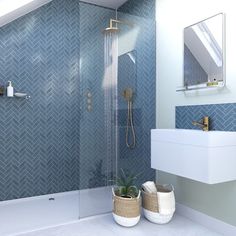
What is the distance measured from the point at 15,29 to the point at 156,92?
1868 mm

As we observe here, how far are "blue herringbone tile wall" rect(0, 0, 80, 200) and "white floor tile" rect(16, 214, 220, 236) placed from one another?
102 cm

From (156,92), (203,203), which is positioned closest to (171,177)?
(203,203)

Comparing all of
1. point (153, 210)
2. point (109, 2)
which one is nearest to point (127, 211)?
point (153, 210)

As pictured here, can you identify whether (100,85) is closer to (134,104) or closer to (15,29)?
(134,104)

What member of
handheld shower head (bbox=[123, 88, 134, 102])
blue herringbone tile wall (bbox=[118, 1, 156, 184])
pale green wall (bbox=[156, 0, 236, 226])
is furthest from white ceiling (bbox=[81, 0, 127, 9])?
handheld shower head (bbox=[123, 88, 134, 102])

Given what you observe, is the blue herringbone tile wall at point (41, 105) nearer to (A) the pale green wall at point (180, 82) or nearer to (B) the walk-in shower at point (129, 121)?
(B) the walk-in shower at point (129, 121)

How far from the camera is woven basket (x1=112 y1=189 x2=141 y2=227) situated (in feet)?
7.38

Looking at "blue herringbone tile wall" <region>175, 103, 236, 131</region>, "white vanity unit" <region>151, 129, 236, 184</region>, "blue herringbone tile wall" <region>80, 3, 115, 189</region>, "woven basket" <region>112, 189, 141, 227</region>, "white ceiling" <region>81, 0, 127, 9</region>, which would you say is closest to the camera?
"white vanity unit" <region>151, 129, 236, 184</region>

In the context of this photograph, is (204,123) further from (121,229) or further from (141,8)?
(141,8)

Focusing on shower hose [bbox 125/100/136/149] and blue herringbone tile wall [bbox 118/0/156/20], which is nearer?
shower hose [bbox 125/100/136/149]

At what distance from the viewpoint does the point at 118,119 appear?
2734 mm

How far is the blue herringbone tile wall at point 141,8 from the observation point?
305 cm

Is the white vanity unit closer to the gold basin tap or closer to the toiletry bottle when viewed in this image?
the gold basin tap

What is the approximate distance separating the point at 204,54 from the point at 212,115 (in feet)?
1.96
